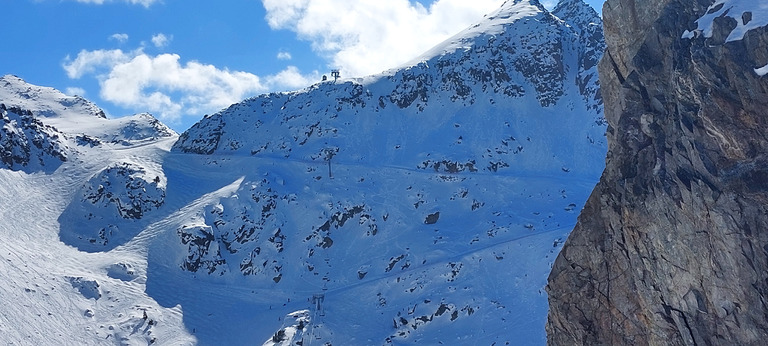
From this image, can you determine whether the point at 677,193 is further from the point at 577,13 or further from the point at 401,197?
the point at 577,13

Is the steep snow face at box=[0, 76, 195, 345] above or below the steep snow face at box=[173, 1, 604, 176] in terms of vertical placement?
below

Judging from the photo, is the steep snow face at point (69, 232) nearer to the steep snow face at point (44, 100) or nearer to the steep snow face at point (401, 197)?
the steep snow face at point (401, 197)

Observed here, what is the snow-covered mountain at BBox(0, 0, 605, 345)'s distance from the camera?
59594 millimetres

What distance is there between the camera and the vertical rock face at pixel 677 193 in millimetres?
18109

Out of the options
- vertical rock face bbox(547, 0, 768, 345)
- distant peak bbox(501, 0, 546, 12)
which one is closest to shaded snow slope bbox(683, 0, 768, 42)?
vertical rock face bbox(547, 0, 768, 345)

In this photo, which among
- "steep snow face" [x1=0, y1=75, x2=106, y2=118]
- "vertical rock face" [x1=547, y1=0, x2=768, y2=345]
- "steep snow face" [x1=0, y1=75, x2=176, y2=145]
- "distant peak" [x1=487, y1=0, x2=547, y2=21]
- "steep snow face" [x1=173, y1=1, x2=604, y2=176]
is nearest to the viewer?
"vertical rock face" [x1=547, y1=0, x2=768, y2=345]

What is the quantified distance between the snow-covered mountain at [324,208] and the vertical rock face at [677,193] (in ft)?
110

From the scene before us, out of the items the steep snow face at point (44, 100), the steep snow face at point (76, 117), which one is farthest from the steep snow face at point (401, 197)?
the steep snow face at point (44, 100)

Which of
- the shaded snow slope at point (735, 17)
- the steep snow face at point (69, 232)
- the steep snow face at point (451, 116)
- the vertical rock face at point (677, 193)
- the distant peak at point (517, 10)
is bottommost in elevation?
the vertical rock face at point (677, 193)

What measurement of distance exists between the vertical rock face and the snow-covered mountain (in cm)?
3346

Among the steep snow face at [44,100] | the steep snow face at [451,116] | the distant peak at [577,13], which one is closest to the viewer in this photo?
the steep snow face at [451,116]

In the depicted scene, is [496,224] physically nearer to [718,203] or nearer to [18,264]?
[18,264]

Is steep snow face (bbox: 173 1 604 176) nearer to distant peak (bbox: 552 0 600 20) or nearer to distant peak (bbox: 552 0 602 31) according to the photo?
distant peak (bbox: 552 0 602 31)

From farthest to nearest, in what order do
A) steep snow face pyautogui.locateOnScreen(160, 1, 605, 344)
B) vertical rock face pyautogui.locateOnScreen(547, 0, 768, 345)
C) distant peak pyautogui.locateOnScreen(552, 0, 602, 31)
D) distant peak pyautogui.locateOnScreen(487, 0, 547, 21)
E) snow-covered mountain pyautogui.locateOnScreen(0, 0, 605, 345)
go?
distant peak pyautogui.locateOnScreen(552, 0, 602, 31) → distant peak pyautogui.locateOnScreen(487, 0, 547, 21) → steep snow face pyautogui.locateOnScreen(160, 1, 605, 344) → snow-covered mountain pyautogui.locateOnScreen(0, 0, 605, 345) → vertical rock face pyautogui.locateOnScreen(547, 0, 768, 345)
